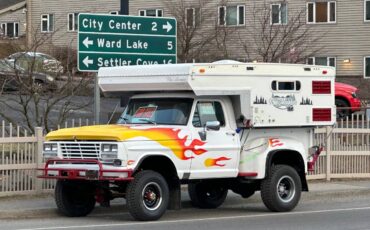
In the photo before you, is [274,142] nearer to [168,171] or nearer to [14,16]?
[168,171]

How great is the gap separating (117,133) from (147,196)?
1.15m

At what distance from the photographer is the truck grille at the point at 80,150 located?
11961mm

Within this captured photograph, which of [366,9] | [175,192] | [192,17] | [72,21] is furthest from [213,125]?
[72,21]

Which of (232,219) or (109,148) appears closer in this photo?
(109,148)

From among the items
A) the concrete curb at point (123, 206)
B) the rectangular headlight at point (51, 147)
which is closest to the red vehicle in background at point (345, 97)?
the concrete curb at point (123, 206)

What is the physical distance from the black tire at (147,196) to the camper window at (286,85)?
284 cm

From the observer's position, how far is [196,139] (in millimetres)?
12594

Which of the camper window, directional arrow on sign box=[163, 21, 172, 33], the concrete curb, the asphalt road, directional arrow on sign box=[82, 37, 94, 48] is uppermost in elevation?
directional arrow on sign box=[163, 21, 172, 33]

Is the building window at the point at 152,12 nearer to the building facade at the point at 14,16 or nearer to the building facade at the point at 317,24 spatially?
the building facade at the point at 317,24

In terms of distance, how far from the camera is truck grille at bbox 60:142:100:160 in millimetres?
11961

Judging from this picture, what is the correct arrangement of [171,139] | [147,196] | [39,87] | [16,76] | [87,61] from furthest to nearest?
[39,87] < [16,76] < [87,61] < [171,139] < [147,196]

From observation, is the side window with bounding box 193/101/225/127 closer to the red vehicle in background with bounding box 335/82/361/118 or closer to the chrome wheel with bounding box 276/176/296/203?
the chrome wheel with bounding box 276/176/296/203

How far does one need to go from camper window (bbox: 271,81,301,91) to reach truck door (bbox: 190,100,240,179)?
1.09m

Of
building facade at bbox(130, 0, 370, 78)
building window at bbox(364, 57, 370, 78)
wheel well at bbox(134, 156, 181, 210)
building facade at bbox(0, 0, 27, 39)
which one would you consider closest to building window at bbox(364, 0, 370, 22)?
building facade at bbox(130, 0, 370, 78)
